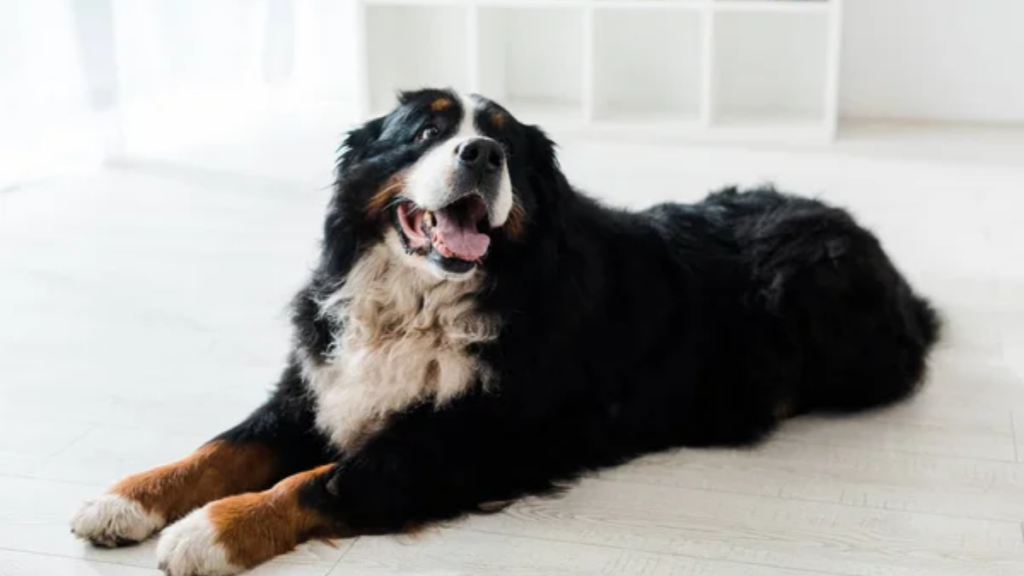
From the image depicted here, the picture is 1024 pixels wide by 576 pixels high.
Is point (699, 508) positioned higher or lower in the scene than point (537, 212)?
lower

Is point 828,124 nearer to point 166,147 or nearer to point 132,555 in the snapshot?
point 166,147

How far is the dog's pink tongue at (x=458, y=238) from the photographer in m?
2.25

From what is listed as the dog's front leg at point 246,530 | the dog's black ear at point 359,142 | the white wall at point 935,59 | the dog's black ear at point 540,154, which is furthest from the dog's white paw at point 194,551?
the white wall at point 935,59

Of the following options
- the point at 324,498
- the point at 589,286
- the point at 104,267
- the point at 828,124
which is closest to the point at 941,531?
the point at 589,286

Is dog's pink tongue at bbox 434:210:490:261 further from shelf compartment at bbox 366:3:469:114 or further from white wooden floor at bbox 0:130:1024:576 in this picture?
shelf compartment at bbox 366:3:469:114

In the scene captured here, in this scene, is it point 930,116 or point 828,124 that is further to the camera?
point 930,116

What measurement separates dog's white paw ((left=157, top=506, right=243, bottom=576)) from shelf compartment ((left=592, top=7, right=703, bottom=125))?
3561 mm

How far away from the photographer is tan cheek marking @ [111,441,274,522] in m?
2.20

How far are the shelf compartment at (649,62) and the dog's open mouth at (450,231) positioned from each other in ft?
10.4

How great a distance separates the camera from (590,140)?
5.07 m

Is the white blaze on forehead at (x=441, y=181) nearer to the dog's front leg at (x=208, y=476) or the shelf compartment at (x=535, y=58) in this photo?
the dog's front leg at (x=208, y=476)

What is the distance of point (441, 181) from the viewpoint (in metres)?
2.21

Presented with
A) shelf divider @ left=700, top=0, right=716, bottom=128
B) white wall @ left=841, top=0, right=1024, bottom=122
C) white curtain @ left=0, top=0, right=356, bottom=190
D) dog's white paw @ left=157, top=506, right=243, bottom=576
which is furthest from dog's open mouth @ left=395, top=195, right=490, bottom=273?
white wall @ left=841, top=0, right=1024, bottom=122

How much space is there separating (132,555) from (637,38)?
12.4 ft
